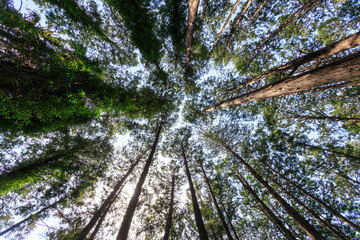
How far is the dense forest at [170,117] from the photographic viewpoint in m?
4.05

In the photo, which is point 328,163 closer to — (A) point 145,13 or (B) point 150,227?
(B) point 150,227

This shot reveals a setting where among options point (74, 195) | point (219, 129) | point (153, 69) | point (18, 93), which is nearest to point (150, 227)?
point (74, 195)

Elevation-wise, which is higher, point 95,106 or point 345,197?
point 95,106

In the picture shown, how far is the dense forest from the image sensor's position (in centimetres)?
405

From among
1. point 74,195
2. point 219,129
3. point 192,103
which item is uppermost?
point 192,103

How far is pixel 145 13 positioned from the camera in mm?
6539

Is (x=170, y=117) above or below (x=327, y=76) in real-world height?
above

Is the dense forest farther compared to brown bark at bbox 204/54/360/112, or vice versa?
the dense forest

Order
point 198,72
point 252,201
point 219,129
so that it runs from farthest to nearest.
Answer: point 219,129 < point 198,72 < point 252,201

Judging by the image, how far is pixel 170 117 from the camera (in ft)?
34.8

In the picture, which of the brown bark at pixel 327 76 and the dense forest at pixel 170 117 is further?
the dense forest at pixel 170 117

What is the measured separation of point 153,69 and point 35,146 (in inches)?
369

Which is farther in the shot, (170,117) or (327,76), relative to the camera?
(170,117)

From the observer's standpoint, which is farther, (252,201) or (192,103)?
(192,103)
